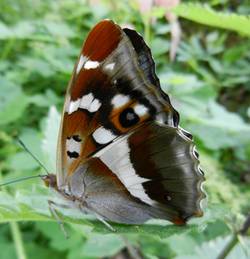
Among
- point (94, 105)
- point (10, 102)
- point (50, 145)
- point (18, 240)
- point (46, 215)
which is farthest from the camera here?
point (10, 102)

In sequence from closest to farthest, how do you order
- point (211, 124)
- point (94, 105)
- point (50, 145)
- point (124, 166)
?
point (94, 105) < point (124, 166) < point (50, 145) < point (211, 124)

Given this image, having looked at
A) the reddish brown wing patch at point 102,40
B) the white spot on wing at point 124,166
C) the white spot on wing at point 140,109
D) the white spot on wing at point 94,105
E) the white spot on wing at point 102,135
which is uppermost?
the reddish brown wing patch at point 102,40

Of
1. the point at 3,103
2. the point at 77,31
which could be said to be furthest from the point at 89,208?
the point at 77,31

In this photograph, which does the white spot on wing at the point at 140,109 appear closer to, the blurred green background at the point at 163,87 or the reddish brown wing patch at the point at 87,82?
the reddish brown wing patch at the point at 87,82

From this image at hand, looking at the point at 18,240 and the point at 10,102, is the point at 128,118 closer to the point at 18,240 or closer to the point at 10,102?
the point at 18,240

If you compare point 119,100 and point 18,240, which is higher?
point 119,100

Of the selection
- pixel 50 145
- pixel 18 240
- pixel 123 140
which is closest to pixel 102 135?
pixel 123 140

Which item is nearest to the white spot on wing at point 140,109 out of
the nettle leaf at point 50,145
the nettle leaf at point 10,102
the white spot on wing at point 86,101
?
the white spot on wing at point 86,101
